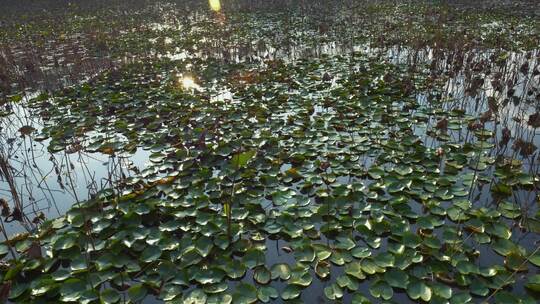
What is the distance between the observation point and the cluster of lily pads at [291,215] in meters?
2.64

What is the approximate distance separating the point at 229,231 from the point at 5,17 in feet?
61.4

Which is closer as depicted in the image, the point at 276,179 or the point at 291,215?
the point at 291,215

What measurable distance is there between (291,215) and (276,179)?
2.05 ft

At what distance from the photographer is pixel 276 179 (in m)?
3.86

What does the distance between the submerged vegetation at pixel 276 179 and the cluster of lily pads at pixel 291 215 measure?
15 millimetres

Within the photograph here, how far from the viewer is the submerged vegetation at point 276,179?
2707mm

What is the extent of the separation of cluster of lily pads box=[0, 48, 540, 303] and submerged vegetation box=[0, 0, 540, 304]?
0.05 feet

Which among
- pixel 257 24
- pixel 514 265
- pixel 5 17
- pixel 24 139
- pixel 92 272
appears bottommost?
pixel 514 265

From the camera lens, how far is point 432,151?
4.19m

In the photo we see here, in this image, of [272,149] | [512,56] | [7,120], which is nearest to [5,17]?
[7,120]

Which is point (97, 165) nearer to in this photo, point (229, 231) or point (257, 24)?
point (229, 231)

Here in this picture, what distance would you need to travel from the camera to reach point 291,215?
3312mm

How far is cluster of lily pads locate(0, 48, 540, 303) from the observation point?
2645mm

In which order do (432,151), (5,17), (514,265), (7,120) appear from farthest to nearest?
1. (5,17)
2. (7,120)
3. (432,151)
4. (514,265)
